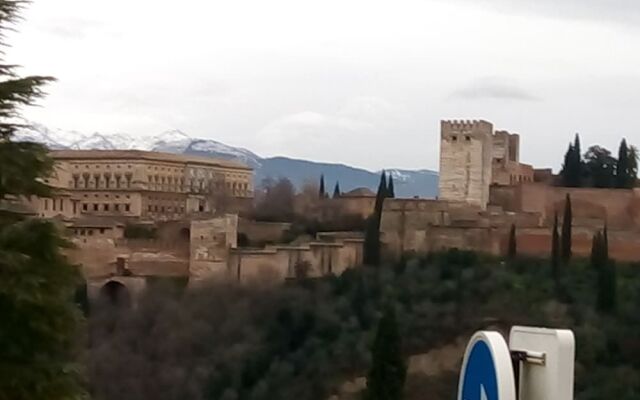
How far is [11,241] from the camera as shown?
3.59 m

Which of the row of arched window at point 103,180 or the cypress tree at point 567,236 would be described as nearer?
the cypress tree at point 567,236

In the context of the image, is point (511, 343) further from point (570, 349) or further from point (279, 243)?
point (279, 243)

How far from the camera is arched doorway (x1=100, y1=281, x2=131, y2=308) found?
32031 mm

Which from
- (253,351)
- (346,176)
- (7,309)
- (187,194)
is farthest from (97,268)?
(346,176)

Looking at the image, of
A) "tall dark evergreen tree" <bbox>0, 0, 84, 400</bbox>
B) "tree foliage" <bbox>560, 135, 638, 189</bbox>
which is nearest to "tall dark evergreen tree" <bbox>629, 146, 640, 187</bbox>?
"tree foliage" <bbox>560, 135, 638, 189</bbox>

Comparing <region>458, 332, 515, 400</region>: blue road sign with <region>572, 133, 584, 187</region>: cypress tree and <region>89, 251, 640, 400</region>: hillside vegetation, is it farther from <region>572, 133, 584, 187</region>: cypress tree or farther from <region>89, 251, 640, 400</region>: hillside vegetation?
<region>572, 133, 584, 187</region>: cypress tree

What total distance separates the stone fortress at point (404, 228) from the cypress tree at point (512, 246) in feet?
0.89

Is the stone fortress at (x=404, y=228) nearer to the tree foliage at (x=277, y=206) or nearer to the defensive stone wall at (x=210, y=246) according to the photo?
the defensive stone wall at (x=210, y=246)

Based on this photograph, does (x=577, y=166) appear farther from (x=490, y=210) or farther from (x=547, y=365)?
(x=547, y=365)

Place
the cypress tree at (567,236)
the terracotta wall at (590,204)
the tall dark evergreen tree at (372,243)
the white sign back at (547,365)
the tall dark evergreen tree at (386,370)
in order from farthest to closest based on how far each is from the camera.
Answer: the terracotta wall at (590,204), the tall dark evergreen tree at (372,243), the cypress tree at (567,236), the tall dark evergreen tree at (386,370), the white sign back at (547,365)

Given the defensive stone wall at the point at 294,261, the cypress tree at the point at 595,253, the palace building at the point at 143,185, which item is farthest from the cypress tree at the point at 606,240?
the palace building at the point at 143,185

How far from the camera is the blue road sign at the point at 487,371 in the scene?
2.10 metres

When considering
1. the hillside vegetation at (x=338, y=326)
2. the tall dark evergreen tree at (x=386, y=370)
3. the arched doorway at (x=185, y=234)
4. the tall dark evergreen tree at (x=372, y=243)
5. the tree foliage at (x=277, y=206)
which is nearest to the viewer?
the tall dark evergreen tree at (x=386, y=370)

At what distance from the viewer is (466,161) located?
117ft
